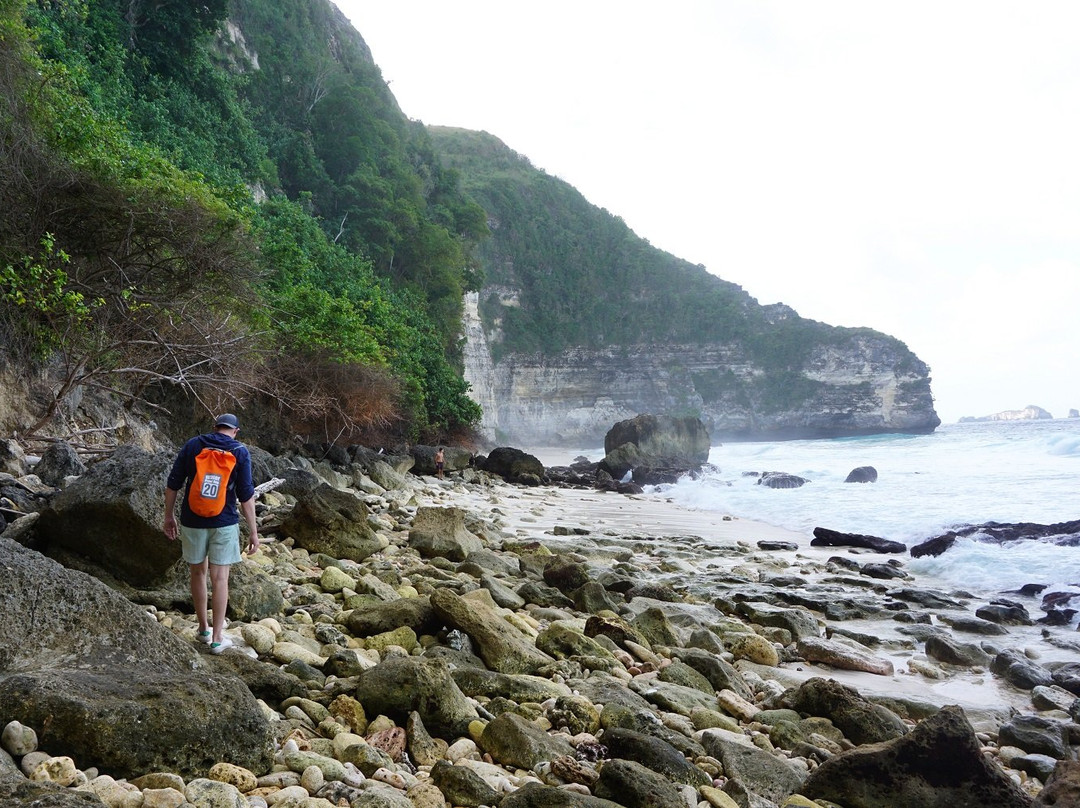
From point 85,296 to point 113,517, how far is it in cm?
676

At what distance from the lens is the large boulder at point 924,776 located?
11.6 feet

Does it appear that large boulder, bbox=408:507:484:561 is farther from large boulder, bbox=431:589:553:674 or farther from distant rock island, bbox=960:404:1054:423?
distant rock island, bbox=960:404:1054:423

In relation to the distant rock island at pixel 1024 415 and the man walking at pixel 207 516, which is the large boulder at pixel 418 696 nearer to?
the man walking at pixel 207 516

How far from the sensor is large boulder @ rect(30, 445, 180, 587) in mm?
4391

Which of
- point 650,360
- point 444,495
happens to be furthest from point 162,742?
point 650,360

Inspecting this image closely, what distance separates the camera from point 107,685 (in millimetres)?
2662

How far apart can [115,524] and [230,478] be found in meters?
0.84

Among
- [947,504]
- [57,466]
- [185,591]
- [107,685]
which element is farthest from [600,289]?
[107,685]

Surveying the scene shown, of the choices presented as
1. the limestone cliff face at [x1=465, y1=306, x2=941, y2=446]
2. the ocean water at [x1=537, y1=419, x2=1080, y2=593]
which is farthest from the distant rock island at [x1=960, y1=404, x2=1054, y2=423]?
the ocean water at [x1=537, y1=419, x2=1080, y2=593]

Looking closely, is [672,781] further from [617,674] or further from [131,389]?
[131,389]

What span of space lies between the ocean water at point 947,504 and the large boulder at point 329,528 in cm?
786

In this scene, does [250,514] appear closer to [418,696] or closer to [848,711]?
[418,696]

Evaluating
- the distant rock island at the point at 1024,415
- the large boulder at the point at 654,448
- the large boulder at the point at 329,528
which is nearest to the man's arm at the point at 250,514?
the large boulder at the point at 329,528

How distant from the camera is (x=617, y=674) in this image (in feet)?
16.1
